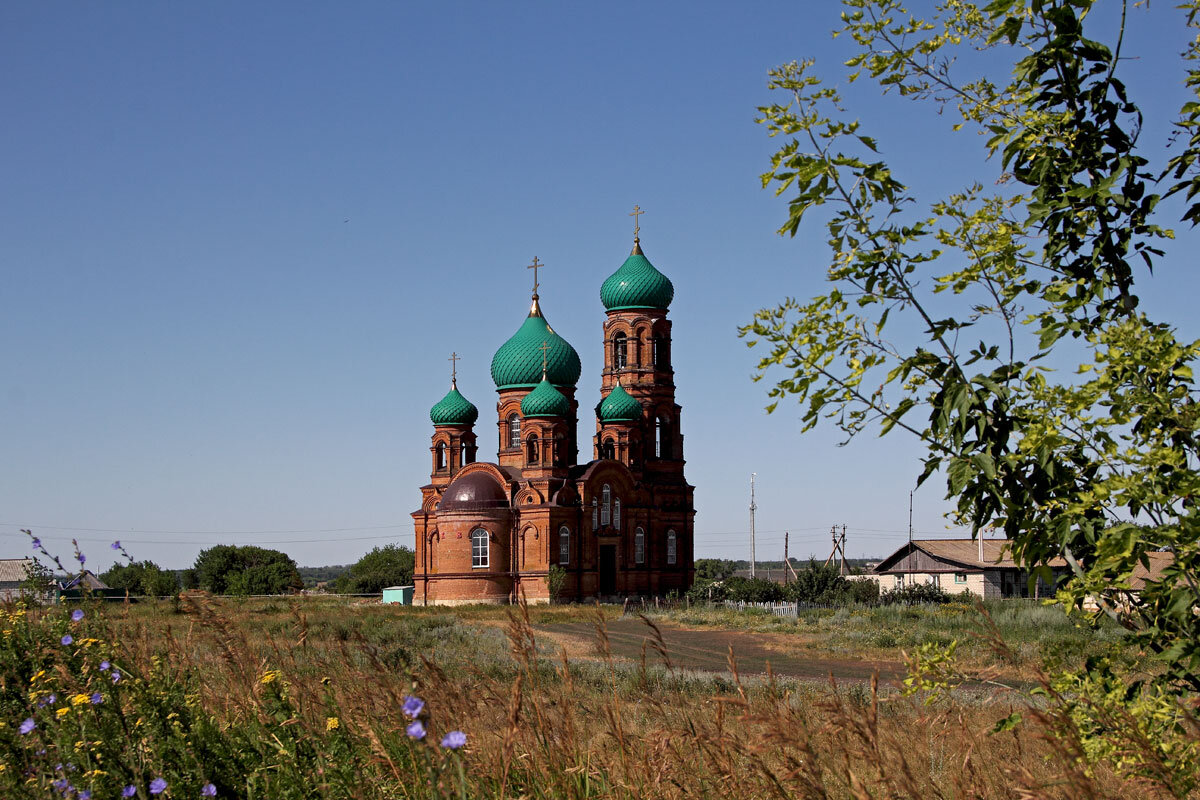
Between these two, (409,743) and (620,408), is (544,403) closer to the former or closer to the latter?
(620,408)

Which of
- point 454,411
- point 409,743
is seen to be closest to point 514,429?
point 454,411

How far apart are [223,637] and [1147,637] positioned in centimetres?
341

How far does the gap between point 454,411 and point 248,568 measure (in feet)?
92.8

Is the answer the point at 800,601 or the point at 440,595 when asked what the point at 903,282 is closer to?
the point at 800,601

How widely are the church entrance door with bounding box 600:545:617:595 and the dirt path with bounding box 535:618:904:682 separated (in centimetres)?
1200

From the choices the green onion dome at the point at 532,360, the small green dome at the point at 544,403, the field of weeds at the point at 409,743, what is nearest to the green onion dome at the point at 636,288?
the green onion dome at the point at 532,360

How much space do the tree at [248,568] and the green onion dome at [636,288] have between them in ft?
94.7

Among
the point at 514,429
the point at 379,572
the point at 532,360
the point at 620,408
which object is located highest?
the point at 532,360

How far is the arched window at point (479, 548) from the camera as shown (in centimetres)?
4175

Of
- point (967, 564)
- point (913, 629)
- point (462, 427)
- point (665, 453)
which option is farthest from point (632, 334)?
point (913, 629)

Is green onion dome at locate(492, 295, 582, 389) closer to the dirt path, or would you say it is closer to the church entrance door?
the church entrance door

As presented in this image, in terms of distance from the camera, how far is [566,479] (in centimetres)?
4297

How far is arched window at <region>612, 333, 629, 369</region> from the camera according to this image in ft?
156

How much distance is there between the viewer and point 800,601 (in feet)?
128
